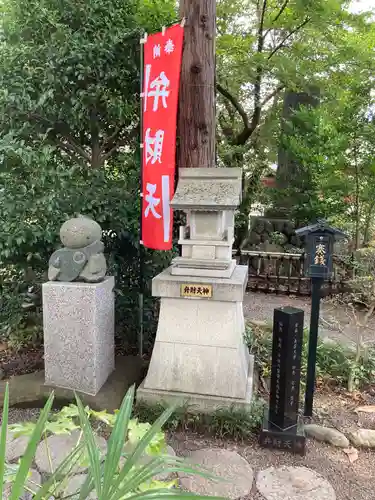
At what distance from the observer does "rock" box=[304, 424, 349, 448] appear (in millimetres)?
3352

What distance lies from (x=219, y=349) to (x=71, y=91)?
3472mm

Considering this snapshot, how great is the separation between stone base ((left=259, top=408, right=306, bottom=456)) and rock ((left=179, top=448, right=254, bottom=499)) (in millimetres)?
286

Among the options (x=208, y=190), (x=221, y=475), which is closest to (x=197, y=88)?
(x=208, y=190)

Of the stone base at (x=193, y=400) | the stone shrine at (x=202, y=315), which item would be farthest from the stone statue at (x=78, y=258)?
the stone base at (x=193, y=400)

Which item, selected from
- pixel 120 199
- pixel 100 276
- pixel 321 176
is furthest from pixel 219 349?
pixel 321 176

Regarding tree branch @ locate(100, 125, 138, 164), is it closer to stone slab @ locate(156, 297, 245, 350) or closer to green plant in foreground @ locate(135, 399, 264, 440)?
stone slab @ locate(156, 297, 245, 350)

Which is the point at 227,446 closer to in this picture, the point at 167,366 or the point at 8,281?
the point at 167,366

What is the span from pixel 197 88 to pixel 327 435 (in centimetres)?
417

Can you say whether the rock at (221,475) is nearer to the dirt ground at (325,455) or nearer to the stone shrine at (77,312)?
the dirt ground at (325,455)

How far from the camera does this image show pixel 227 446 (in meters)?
3.30

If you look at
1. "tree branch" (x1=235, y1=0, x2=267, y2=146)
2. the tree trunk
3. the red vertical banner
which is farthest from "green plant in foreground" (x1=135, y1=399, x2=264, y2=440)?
the tree trunk

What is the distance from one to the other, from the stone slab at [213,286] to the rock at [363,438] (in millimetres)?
1623

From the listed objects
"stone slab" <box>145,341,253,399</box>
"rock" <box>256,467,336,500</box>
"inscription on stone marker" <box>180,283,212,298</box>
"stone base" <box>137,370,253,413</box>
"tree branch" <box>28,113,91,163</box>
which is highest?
"tree branch" <box>28,113,91,163</box>

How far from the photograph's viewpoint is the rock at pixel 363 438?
3365 millimetres
